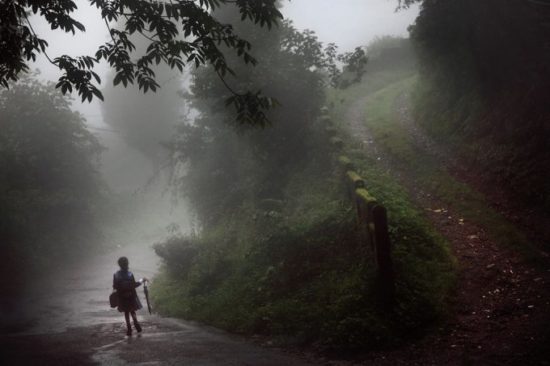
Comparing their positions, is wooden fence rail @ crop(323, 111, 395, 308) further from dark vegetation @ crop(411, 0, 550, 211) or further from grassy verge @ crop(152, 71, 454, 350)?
dark vegetation @ crop(411, 0, 550, 211)

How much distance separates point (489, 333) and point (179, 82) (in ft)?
138

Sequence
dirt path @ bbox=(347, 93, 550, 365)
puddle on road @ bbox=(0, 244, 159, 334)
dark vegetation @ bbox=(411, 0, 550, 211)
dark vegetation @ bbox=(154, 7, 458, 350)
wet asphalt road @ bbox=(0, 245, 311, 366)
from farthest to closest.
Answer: puddle on road @ bbox=(0, 244, 159, 334), dark vegetation @ bbox=(411, 0, 550, 211), dark vegetation @ bbox=(154, 7, 458, 350), wet asphalt road @ bbox=(0, 245, 311, 366), dirt path @ bbox=(347, 93, 550, 365)

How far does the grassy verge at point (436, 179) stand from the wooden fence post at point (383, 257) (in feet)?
8.73

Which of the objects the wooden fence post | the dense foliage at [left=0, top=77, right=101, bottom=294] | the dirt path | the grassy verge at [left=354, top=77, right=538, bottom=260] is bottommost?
the dirt path

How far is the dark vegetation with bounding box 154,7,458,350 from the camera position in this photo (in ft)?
26.7

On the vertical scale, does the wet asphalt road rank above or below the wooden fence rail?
below

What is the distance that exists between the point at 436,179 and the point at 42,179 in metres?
21.6

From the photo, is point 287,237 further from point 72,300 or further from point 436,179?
point 72,300

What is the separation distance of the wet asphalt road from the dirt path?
2.00m

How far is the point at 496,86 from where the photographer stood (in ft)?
43.7

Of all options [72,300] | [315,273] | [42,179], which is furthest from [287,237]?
[42,179]

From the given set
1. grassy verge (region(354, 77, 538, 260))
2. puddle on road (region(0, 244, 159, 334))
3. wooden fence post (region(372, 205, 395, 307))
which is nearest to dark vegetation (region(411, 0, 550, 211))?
grassy verge (region(354, 77, 538, 260))

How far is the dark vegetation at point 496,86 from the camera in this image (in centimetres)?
1077

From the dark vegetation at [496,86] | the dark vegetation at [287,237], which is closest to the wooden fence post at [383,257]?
the dark vegetation at [287,237]
